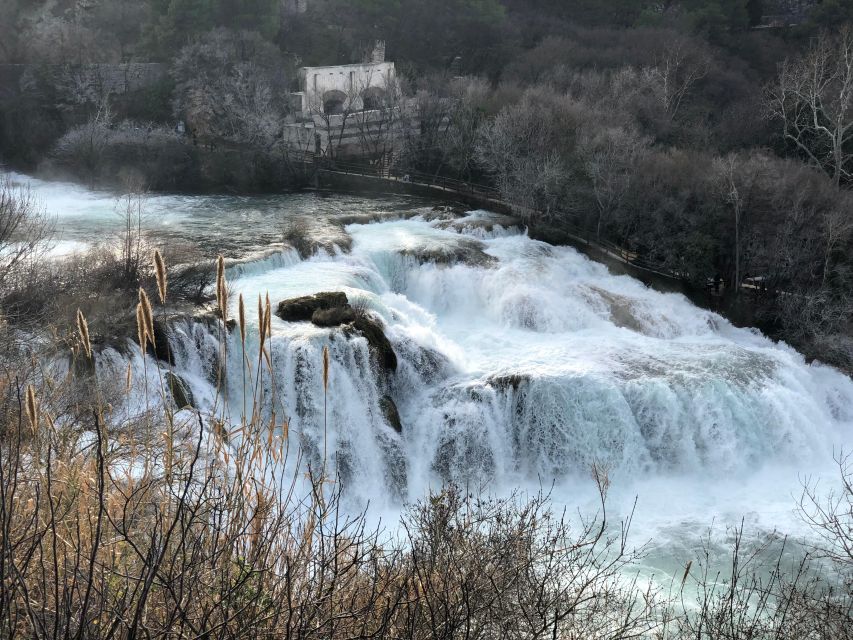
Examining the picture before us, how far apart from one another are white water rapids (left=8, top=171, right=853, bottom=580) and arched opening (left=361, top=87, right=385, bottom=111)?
20.0 metres

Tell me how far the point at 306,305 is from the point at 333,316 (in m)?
0.69

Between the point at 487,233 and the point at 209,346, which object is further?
the point at 487,233

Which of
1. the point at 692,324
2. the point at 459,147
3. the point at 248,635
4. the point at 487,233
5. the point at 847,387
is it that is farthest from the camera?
the point at 459,147

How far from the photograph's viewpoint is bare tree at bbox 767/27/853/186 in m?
26.8

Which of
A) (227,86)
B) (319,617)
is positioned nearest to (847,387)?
(319,617)

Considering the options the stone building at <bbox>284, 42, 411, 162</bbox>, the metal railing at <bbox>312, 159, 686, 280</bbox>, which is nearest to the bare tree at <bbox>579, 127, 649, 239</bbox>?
the metal railing at <bbox>312, 159, 686, 280</bbox>

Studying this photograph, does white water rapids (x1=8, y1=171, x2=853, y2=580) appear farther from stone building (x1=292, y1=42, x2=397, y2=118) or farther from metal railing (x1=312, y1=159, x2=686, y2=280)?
stone building (x1=292, y1=42, x2=397, y2=118)

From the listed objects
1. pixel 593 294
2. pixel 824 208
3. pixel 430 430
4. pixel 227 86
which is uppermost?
pixel 227 86

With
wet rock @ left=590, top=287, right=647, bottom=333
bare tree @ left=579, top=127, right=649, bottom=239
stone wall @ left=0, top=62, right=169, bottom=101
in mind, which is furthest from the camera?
stone wall @ left=0, top=62, right=169, bottom=101

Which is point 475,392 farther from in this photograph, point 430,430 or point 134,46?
point 134,46

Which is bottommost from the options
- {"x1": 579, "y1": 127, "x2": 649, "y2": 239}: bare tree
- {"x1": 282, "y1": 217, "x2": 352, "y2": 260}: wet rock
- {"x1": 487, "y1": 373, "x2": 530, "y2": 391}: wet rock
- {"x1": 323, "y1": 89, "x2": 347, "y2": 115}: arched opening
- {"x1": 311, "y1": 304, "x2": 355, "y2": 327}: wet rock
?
{"x1": 487, "y1": 373, "x2": 530, "y2": 391}: wet rock

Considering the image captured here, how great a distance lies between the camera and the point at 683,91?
34.7 meters

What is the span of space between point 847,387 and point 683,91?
19.2 meters

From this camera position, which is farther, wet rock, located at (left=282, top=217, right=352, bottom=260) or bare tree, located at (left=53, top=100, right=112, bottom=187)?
→ bare tree, located at (left=53, top=100, right=112, bottom=187)
